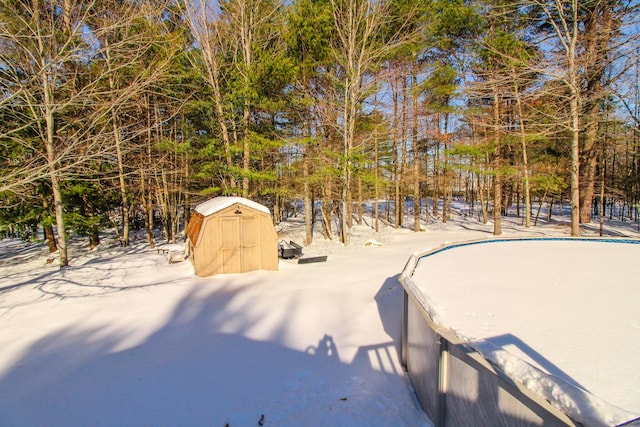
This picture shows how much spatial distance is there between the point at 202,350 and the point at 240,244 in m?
4.46

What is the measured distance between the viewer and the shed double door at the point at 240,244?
29.1 ft

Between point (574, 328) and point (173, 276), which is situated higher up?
point (574, 328)

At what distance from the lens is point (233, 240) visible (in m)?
8.94

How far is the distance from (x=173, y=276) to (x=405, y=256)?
7.28 meters

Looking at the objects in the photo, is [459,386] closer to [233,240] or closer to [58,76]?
[233,240]

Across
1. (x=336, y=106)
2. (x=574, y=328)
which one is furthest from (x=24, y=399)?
(x=336, y=106)

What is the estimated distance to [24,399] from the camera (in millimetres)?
3594

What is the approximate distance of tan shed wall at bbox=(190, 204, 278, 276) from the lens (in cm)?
859

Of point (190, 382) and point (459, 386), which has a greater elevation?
point (459, 386)

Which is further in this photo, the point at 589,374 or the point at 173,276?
the point at 173,276

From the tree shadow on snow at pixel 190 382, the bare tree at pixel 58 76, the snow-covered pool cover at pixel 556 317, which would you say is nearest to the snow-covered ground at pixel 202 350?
the tree shadow on snow at pixel 190 382

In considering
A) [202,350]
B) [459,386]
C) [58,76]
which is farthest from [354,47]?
[459,386]

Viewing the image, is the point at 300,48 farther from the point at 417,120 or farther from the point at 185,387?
the point at 185,387

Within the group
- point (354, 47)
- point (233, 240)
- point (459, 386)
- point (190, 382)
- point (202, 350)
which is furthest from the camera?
point (354, 47)
